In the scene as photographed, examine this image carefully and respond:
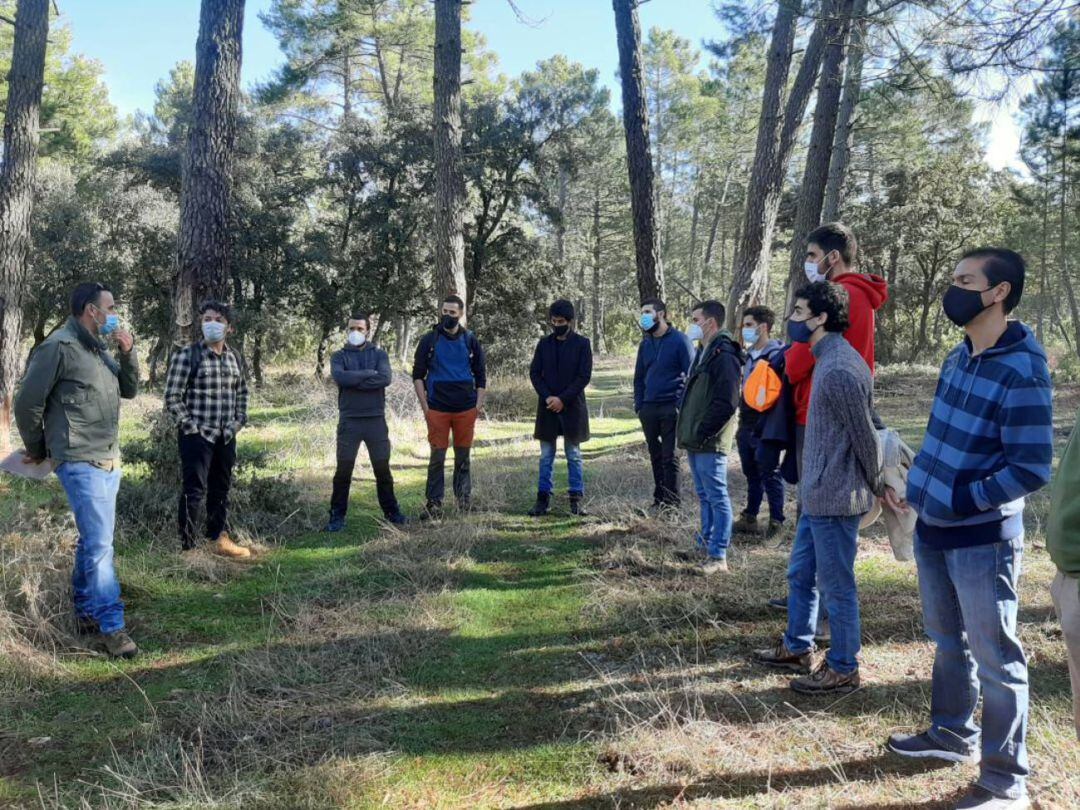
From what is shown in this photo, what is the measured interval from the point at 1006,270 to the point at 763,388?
4.90 feet

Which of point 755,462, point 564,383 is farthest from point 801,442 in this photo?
point 564,383

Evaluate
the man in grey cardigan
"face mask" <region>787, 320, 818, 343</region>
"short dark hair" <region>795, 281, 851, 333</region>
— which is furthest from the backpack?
"short dark hair" <region>795, 281, 851, 333</region>

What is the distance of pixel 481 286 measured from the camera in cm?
1909

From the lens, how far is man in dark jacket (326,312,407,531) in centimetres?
630

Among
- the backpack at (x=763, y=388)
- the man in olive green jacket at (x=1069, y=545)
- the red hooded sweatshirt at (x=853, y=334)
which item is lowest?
the man in olive green jacket at (x=1069, y=545)

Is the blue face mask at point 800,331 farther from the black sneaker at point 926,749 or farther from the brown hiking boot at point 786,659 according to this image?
the black sneaker at point 926,749

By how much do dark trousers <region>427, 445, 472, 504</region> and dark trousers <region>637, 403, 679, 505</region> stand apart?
1.75 metres

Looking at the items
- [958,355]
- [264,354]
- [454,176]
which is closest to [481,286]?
[264,354]

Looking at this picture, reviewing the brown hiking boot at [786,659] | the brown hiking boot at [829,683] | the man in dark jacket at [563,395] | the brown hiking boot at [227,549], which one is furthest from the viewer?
the man in dark jacket at [563,395]

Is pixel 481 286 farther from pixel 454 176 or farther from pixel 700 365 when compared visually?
pixel 700 365

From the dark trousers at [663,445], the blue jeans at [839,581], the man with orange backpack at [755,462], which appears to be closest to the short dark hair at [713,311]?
the man with orange backpack at [755,462]

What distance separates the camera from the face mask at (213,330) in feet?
17.5

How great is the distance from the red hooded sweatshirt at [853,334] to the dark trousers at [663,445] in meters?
2.47

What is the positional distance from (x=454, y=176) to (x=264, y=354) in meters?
11.2
